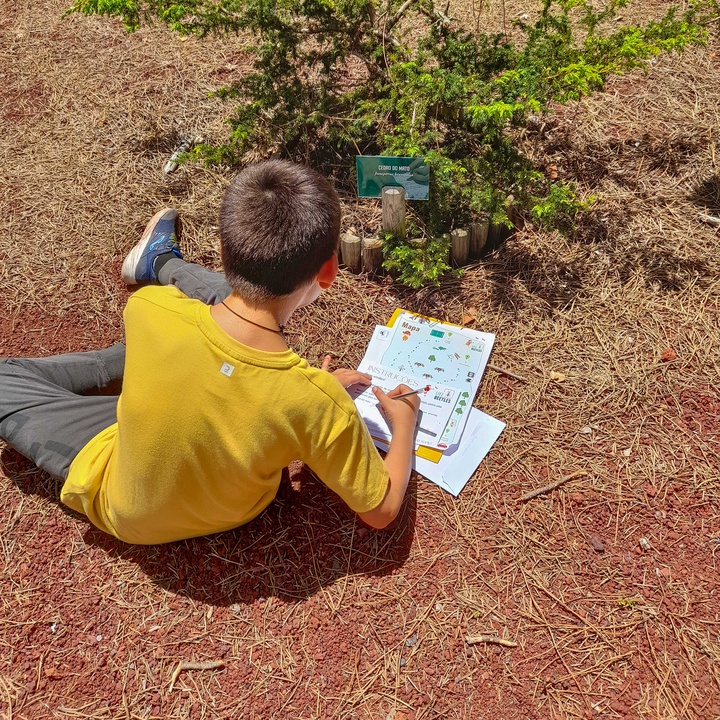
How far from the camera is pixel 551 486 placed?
248 cm

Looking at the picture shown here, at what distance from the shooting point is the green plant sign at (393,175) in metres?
2.89

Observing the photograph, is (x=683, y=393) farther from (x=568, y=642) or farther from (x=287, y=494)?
(x=287, y=494)

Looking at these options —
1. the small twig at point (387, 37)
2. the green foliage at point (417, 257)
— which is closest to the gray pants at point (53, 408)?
the green foliage at point (417, 257)

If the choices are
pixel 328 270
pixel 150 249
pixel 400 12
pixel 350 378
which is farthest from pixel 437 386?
pixel 400 12

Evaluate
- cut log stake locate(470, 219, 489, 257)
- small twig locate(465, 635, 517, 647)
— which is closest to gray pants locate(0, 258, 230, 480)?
small twig locate(465, 635, 517, 647)

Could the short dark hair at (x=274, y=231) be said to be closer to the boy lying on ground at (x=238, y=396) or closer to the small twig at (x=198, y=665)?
the boy lying on ground at (x=238, y=396)

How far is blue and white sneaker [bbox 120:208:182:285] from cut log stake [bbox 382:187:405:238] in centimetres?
124

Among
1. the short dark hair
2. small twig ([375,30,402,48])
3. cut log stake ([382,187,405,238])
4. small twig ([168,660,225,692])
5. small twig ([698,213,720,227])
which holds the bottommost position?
small twig ([168,660,225,692])

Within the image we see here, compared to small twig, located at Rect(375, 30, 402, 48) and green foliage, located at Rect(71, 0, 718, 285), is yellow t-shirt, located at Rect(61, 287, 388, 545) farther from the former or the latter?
small twig, located at Rect(375, 30, 402, 48)

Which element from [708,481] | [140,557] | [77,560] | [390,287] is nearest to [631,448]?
[708,481]

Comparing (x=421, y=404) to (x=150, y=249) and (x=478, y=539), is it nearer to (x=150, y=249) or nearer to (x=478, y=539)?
(x=478, y=539)

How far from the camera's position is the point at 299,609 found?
2.22 meters

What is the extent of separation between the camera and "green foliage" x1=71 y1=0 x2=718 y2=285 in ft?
9.13

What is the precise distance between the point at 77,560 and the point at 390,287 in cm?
202
